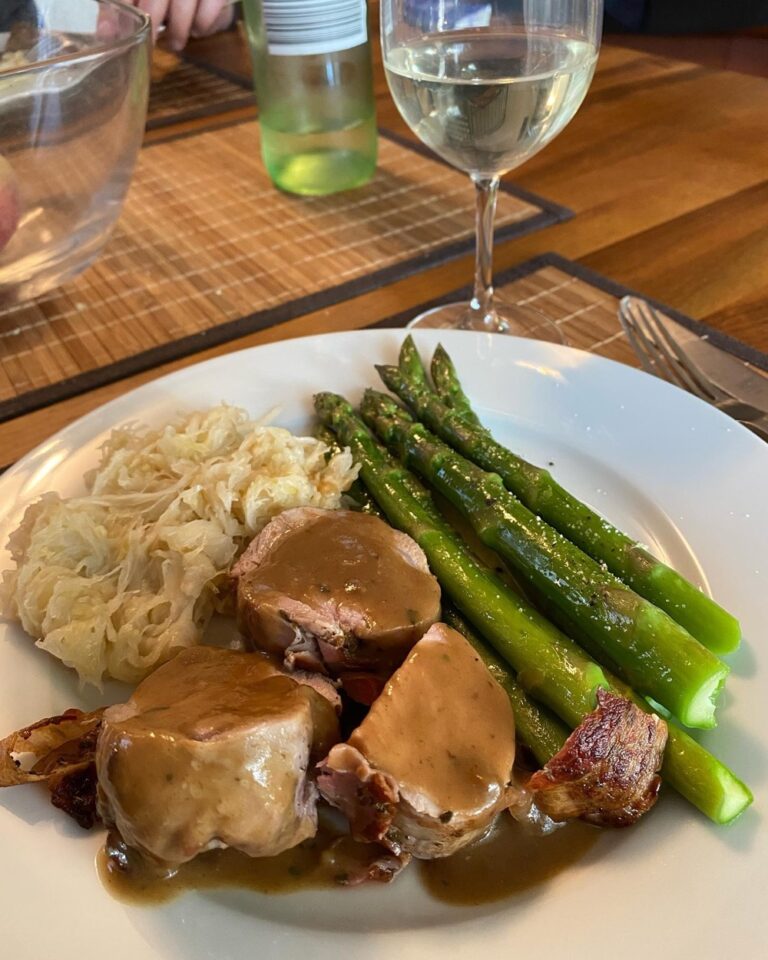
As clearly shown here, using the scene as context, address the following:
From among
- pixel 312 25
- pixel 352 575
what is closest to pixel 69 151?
pixel 312 25

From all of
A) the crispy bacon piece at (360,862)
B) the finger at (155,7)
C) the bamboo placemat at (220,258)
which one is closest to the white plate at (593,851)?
the crispy bacon piece at (360,862)

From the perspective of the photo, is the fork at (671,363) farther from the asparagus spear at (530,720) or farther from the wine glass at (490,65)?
the asparagus spear at (530,720)

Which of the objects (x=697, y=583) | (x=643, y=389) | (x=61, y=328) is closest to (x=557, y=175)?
(x=643, y=389)

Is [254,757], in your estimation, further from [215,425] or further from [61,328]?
[61,328]

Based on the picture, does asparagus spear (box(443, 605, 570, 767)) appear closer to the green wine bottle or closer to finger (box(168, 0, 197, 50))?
the green wine bottle

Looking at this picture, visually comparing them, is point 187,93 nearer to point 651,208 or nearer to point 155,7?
point 155,7
